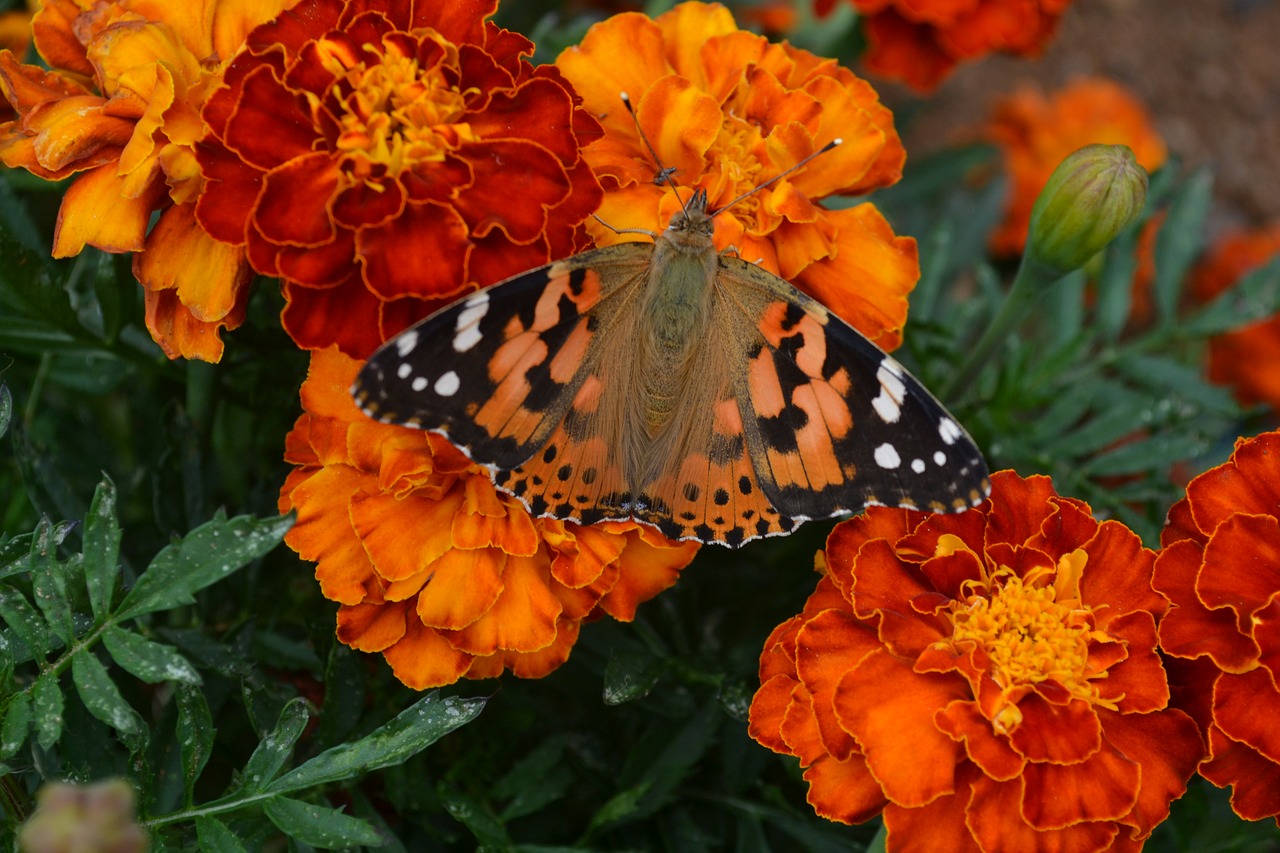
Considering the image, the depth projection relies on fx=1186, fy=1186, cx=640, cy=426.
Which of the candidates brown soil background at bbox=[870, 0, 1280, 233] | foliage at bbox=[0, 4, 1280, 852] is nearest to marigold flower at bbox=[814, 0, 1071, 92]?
foliage at bbox=[0, 4, 1280, 852]

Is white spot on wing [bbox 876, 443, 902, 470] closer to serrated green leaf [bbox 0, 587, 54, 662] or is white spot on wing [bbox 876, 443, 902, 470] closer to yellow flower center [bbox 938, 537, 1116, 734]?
yellow flower center [bbox 938, 537, 1116, 734]

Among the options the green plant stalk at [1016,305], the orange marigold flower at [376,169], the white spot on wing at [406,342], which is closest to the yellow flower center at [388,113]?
the orange marigold flower at [376,169]

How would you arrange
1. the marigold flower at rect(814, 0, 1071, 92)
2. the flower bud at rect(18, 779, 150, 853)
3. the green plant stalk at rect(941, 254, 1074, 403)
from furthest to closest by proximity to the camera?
the marigold flower at rect(814, 0, 1071, 92), the green plant stalk at rect(941, 254, 1074, 403), the flower bud at rect(18, 779, 150, 853)

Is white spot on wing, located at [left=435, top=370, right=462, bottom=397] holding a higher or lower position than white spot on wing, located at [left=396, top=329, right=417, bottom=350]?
lower

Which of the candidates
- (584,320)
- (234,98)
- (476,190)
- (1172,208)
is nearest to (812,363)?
(584,320)

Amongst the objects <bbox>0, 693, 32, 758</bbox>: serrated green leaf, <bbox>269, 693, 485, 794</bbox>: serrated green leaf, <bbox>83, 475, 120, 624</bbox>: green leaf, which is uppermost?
<bbox>83, 475, 120, 624</bbox>: green leaf

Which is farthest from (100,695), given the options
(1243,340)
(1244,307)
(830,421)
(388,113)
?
(1243,340)

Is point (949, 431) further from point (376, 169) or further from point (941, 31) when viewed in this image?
point (941, 31)
